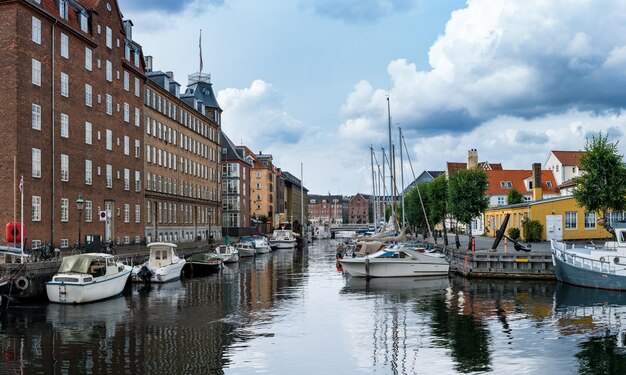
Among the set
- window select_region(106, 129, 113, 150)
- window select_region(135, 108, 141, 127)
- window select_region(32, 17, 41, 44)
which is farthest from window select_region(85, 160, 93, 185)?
window select_region(135, 108, 141, 127)

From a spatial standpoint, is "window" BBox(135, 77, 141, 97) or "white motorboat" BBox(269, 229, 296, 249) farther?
"white motorboat" BBox(269, 229, 296, 249)

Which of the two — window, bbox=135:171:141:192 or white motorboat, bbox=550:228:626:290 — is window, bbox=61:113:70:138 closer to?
window, bbox=135:171:141:192

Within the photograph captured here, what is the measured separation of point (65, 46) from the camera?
50.7 meters

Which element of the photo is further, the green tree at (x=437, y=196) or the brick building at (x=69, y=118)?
the green tree at (x=437, y=196)

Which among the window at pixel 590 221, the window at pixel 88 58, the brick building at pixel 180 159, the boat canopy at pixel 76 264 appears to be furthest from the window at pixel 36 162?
the window at pixel 590 221

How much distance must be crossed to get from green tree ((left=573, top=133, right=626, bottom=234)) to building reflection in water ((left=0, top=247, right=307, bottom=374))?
85.6 ft

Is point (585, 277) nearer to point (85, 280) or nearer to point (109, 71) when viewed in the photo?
point (85, 280)

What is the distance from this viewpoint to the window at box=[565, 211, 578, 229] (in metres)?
66.6

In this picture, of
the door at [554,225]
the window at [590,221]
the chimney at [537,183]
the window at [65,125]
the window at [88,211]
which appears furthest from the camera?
the chimney at [537,183]

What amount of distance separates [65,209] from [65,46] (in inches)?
513

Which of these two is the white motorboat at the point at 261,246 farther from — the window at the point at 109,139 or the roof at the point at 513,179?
the roof at the point at 513,179

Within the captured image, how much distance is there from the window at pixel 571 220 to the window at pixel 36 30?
53.0m

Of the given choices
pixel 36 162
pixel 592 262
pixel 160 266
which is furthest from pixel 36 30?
pixel 592 262

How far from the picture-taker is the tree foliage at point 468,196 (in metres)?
63.9
